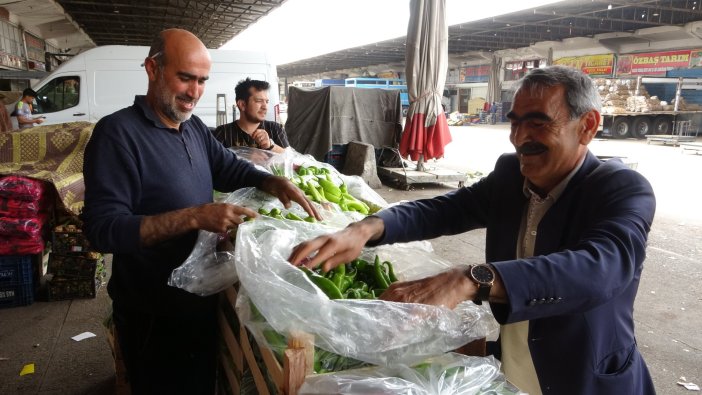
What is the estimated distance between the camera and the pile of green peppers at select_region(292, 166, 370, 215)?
287 centimetres

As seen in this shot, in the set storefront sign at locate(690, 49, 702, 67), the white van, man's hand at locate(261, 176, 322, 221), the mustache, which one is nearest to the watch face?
the mustache

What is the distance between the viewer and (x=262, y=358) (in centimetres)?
156

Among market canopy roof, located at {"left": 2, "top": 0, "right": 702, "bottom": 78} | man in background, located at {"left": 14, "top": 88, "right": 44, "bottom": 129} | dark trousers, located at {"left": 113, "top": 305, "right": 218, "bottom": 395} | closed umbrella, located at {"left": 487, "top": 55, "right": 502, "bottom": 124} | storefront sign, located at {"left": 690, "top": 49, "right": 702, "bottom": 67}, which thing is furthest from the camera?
closed umbrella, located at {"left": 487, "top": 55, "right": 502, "bottom": 124}

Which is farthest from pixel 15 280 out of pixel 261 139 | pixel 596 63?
pixel 596 63

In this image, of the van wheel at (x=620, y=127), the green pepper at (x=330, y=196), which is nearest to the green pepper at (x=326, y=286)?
the green pepper at (x=330, y=196)

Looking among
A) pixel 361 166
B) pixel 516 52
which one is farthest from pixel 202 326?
pixel 516 52

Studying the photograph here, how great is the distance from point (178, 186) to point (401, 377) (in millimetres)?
1337

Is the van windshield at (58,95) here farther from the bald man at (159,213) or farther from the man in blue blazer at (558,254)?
the man in blue blazer at (558,254)

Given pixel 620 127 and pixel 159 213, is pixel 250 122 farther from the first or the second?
pixel 620 127

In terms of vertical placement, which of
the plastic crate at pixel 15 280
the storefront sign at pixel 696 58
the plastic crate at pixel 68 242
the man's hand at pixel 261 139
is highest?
the storefront sign at pixel 696 58

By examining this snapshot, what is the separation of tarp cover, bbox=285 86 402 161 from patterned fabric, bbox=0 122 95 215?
536cm

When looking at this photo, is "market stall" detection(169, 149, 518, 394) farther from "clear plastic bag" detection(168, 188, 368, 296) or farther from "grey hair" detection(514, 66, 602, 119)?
"grey hair" detection(514, 66, 602, 119)

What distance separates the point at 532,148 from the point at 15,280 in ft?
15.0

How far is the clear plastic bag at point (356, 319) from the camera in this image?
1.30 metres
